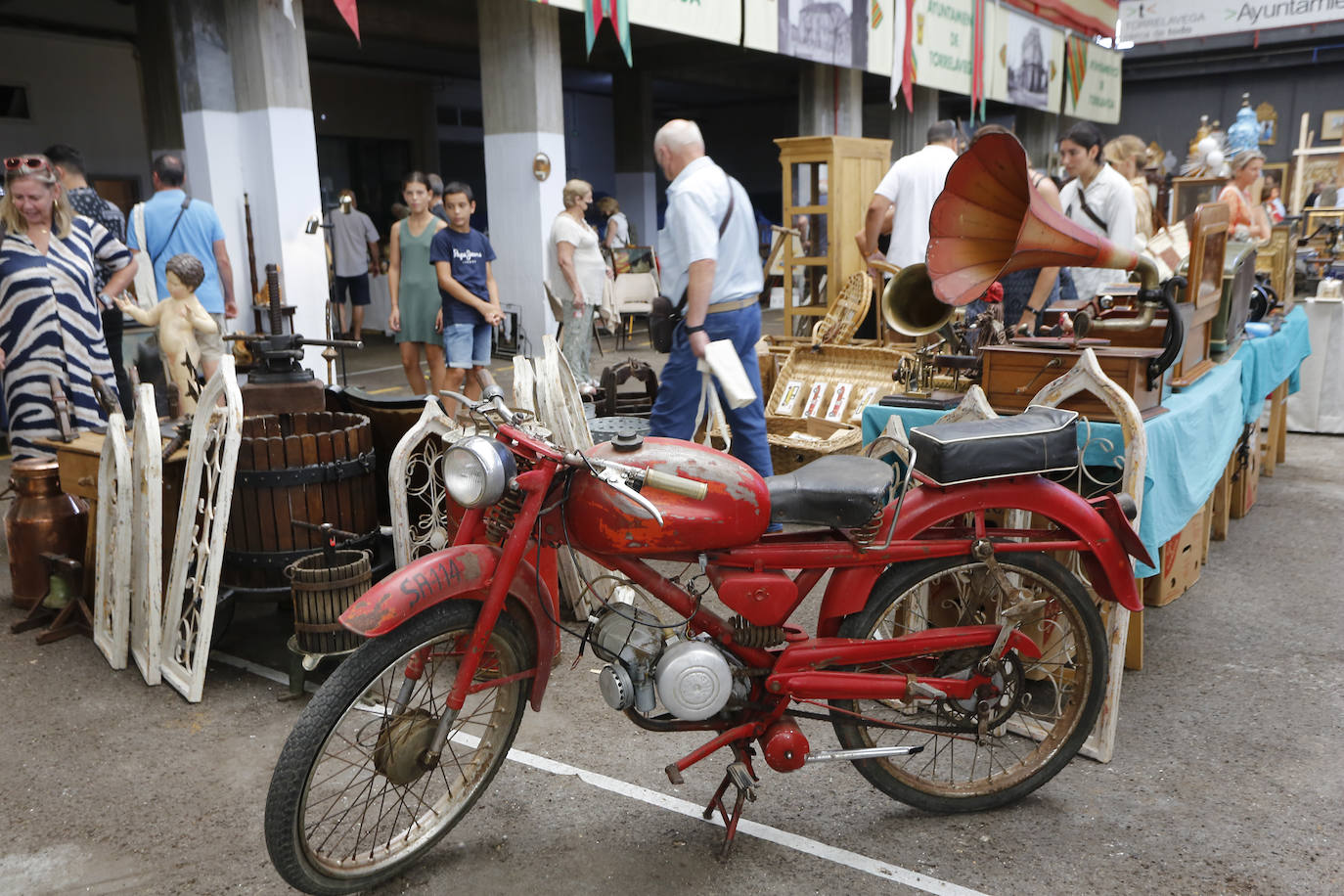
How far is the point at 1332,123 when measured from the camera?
79.4 feet

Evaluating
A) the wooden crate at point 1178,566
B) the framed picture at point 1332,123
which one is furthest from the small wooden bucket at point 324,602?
the framed picture at point 1332,123

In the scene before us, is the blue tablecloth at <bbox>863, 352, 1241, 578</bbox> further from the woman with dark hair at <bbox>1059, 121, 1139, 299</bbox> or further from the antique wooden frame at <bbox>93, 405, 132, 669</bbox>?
the antique wooden frame at <bbox>93, 405, 132, 669</bbox>

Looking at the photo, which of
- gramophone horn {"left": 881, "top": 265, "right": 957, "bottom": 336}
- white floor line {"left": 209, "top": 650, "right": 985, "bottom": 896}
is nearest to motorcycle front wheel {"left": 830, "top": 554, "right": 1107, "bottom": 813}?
white floor line {"left": 209, "top": 650, "right": 985, "bottom": 896}

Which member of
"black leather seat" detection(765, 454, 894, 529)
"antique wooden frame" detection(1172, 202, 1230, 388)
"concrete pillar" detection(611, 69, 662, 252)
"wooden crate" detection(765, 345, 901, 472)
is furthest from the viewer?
"concrete pillar" detection(611, 69, 662, 252)

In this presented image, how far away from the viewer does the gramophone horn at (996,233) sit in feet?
11.6

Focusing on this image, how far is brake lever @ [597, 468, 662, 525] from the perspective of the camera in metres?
2.36

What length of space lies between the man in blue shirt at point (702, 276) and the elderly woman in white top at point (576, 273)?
146 inches

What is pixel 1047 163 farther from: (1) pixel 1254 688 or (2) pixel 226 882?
(2) pixel 226 882

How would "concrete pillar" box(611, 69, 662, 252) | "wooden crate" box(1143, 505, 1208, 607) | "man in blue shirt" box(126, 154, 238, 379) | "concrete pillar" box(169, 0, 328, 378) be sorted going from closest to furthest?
1. "wooden crate" box(1143, 505, 1208, 607)
2. "man in blue shirt" box(126, 154, 238, 379)
3. "concrete pillar" box(169, 0, 328, 378)
4. "concrete pillar" box(611, 69, 662, 252)

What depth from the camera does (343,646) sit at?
3.73 metres

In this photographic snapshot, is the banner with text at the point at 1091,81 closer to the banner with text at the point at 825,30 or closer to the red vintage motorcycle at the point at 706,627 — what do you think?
the banner with text at the point at 825,30

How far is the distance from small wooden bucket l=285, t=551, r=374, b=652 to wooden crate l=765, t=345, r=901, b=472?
8.76 feet

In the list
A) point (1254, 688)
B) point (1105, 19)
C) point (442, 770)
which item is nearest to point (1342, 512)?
point (1254, 688)

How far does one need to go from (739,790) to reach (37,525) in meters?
3.43
